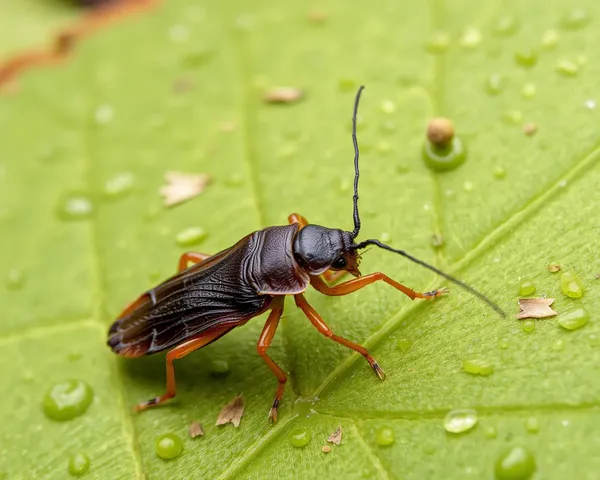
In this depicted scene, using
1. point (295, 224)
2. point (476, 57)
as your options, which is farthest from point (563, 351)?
point (476, 57)

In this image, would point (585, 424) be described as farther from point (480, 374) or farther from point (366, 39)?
point (366, 39)

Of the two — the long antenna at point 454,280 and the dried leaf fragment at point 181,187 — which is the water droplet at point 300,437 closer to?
the long antenna at point 454,280

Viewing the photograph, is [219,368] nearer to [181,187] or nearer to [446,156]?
[181,187]

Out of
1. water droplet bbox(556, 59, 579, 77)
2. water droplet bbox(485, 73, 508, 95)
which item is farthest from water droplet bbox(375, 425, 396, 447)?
water droplet bbox(556, 59, 579, 77)

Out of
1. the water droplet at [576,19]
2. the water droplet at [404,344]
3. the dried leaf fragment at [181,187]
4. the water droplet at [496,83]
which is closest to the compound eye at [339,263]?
the water droplet at [404,344]

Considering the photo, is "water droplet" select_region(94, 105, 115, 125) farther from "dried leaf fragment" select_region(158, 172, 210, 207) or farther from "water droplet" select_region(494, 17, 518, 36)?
"water droplet" select_region(494, 17, 518, 36)
